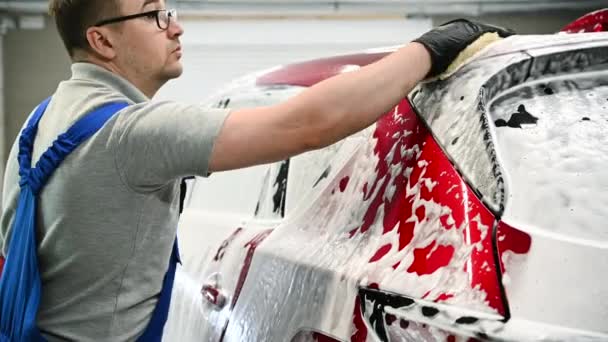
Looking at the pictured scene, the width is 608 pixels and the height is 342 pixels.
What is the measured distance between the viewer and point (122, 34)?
1.75 meters

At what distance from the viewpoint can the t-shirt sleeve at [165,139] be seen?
55.3 inches

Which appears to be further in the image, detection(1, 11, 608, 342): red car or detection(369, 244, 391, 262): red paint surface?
detection(369, 244, 391, 262): red paint surface

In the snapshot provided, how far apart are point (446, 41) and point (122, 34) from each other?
0.75 metres

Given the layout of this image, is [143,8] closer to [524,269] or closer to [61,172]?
[61,172]

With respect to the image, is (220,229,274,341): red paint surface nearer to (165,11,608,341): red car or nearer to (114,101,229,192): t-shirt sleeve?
(165,11,608,341): red car

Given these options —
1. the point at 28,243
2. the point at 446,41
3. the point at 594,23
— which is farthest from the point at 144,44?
the point at 594,23

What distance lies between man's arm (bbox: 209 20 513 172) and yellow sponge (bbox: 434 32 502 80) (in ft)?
0.35

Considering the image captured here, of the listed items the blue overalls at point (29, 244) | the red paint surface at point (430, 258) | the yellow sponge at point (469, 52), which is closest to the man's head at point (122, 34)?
the blue overalls at point (29, 244)

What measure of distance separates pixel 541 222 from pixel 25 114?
25.9ft

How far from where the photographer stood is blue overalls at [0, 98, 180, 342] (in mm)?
1542

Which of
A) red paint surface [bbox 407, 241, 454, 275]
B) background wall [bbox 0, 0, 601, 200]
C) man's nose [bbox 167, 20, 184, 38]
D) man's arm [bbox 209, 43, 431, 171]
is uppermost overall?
man's nose [bbox 167, 20, 184, 38]

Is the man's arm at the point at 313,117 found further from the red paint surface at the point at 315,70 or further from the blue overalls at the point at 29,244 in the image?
the red paint surface at the point at 315,70

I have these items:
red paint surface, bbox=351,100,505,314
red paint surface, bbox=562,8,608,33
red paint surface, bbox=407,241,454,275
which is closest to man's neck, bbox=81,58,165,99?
red paint surface, bbox=351,100,505,314

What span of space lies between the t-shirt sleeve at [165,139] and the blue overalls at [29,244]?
93 millimetres
